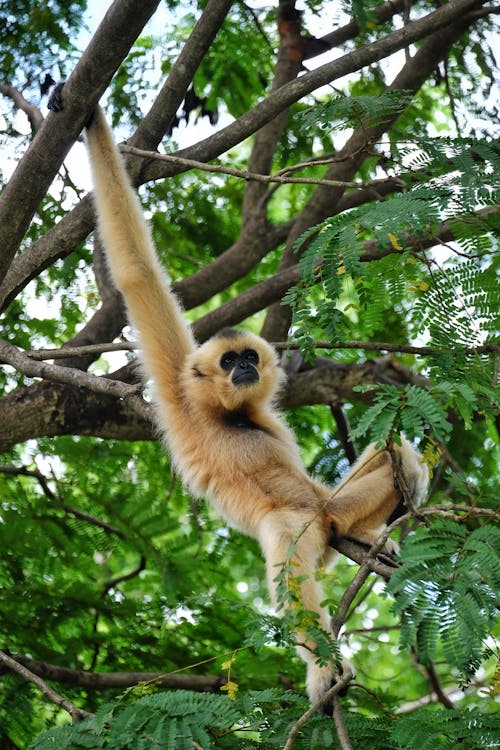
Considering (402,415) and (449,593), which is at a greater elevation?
(402,415)

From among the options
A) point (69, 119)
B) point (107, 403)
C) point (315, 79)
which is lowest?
point (107, 403)

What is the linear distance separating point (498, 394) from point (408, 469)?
1655mm

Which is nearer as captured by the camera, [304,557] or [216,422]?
[304,557]

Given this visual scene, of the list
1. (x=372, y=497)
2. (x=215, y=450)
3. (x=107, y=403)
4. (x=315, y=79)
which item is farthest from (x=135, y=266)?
(x=372, y=497)

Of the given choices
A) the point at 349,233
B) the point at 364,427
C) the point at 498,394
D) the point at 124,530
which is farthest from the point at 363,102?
the point at 124,530

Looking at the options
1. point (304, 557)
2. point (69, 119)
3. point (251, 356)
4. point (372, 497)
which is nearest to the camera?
point (69, 119)

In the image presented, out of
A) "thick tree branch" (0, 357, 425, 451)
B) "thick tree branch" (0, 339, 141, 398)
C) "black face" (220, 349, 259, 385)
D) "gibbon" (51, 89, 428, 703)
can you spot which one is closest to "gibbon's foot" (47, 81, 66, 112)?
"gibbon" (51, 89, 428, 703)

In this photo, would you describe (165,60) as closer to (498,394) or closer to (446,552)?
(498,394)

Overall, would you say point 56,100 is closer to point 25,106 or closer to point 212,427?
point 25,106

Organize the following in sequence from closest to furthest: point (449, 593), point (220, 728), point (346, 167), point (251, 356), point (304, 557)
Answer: point (449, 593) < point (220, 728) < point (304, 557) < point (251, 356) < point (346, 167)

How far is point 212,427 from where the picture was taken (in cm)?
511

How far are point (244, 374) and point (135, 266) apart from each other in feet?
2.96

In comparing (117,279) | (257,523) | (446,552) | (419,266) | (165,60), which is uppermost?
(165,60)

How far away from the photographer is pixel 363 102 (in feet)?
13.0
